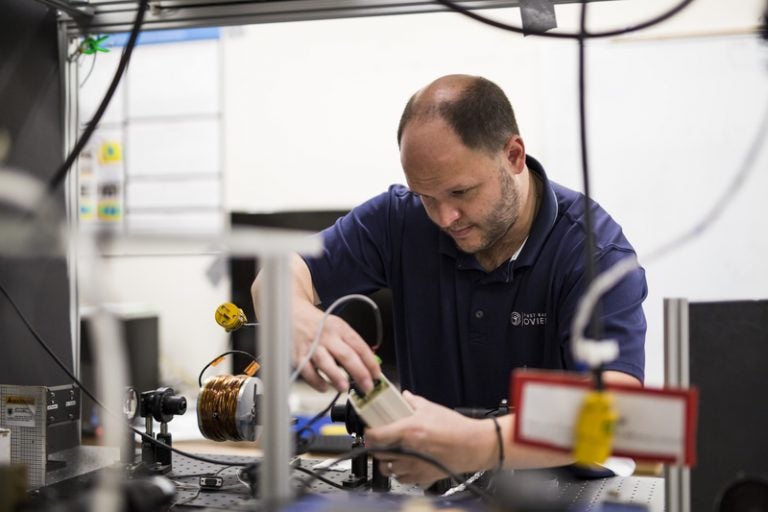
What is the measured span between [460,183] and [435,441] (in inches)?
24.3

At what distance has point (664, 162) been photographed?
2.80m

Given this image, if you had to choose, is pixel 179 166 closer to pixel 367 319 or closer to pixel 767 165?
pixel 367 319

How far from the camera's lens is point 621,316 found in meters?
1.33

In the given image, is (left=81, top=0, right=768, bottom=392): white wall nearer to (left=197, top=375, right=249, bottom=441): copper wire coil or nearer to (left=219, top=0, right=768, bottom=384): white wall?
→ (left=219, top=0, right=768, bottom=384): white wall

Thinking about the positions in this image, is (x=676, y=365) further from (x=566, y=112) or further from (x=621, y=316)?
(x=566, y=112)

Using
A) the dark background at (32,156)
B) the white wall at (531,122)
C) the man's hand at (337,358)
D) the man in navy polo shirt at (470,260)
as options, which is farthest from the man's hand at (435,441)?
the white wall at (531,122)

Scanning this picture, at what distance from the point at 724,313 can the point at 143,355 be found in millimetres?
2593

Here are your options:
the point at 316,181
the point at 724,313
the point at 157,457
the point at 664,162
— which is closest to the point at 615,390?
the point at 724,313

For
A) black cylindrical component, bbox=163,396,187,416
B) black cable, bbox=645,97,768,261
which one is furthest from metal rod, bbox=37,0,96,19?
black cable, bbox=645,97,768,261

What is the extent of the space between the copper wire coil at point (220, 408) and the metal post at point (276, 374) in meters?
0.70

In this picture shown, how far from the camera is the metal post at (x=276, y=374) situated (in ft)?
2.20

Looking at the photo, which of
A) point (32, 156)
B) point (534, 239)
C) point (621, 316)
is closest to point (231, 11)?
point (32, 156)

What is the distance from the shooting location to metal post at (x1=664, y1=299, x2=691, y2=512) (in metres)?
0.86

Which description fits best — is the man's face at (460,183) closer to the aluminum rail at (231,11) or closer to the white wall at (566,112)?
the aluminum rail at (231,11)
